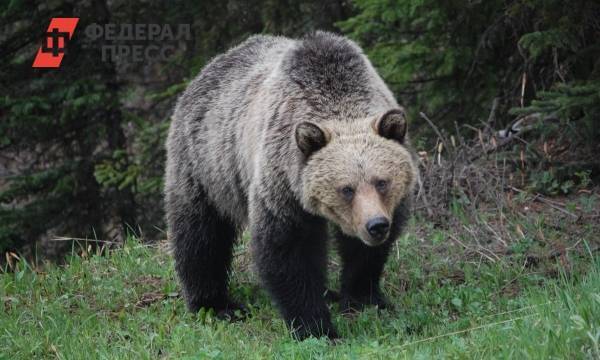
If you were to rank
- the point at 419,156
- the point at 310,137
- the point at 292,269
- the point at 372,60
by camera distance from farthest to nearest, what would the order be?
the point at 372,60 < the point at 419,156 < the point at 292,269 < the point at 310,137

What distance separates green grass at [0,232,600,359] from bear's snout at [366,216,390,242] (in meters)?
0.66

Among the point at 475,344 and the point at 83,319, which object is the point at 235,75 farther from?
the point at 475,344

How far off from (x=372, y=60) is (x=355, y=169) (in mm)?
4300

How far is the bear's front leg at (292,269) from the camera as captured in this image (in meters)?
6.00

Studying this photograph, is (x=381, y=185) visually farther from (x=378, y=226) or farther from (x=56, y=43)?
(x=56, y=43)

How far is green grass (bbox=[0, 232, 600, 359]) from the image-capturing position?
15.4ft

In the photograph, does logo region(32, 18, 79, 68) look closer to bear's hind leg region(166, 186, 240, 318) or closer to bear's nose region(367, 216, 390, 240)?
bear's hind leg region(166, 186, 240, 318)

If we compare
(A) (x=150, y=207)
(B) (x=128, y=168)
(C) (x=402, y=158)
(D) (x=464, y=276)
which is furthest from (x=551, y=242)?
(A) (x=150, y=207)

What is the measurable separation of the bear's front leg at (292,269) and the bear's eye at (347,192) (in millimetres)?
457

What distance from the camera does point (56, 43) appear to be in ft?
44.0

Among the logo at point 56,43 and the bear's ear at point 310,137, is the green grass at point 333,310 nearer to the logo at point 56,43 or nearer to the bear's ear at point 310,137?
the bear's ear at point 310,137

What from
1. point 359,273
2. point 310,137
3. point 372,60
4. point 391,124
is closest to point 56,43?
point 372,60

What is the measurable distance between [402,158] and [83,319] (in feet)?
8.79

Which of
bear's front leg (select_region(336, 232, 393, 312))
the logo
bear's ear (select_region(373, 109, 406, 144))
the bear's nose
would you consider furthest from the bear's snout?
the logo
